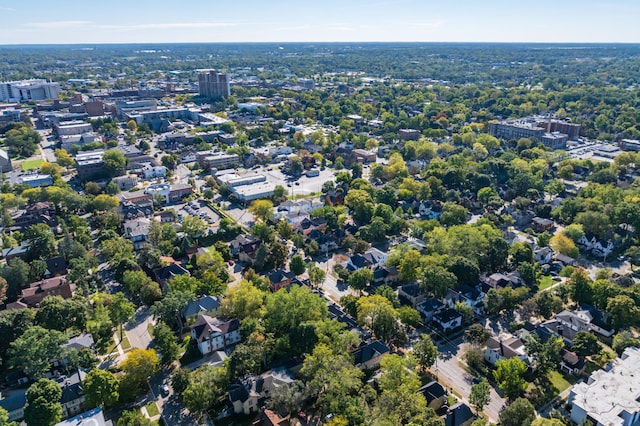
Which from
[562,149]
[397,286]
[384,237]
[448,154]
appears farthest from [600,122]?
[397,286]

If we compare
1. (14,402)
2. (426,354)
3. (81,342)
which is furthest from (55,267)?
(426,354)

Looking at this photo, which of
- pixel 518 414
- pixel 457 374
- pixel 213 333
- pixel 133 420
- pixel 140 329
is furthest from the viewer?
pixel 140 329

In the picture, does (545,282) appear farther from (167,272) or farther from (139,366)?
(139,366)

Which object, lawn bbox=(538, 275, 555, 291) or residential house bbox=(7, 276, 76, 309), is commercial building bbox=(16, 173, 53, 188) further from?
lawn bbox=(538, 275, 555, 291)

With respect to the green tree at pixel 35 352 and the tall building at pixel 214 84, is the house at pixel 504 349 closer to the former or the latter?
the green tree at pixel 35 352

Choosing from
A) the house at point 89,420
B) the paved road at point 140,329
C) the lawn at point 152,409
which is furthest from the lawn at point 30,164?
the lawn at point 152,409
